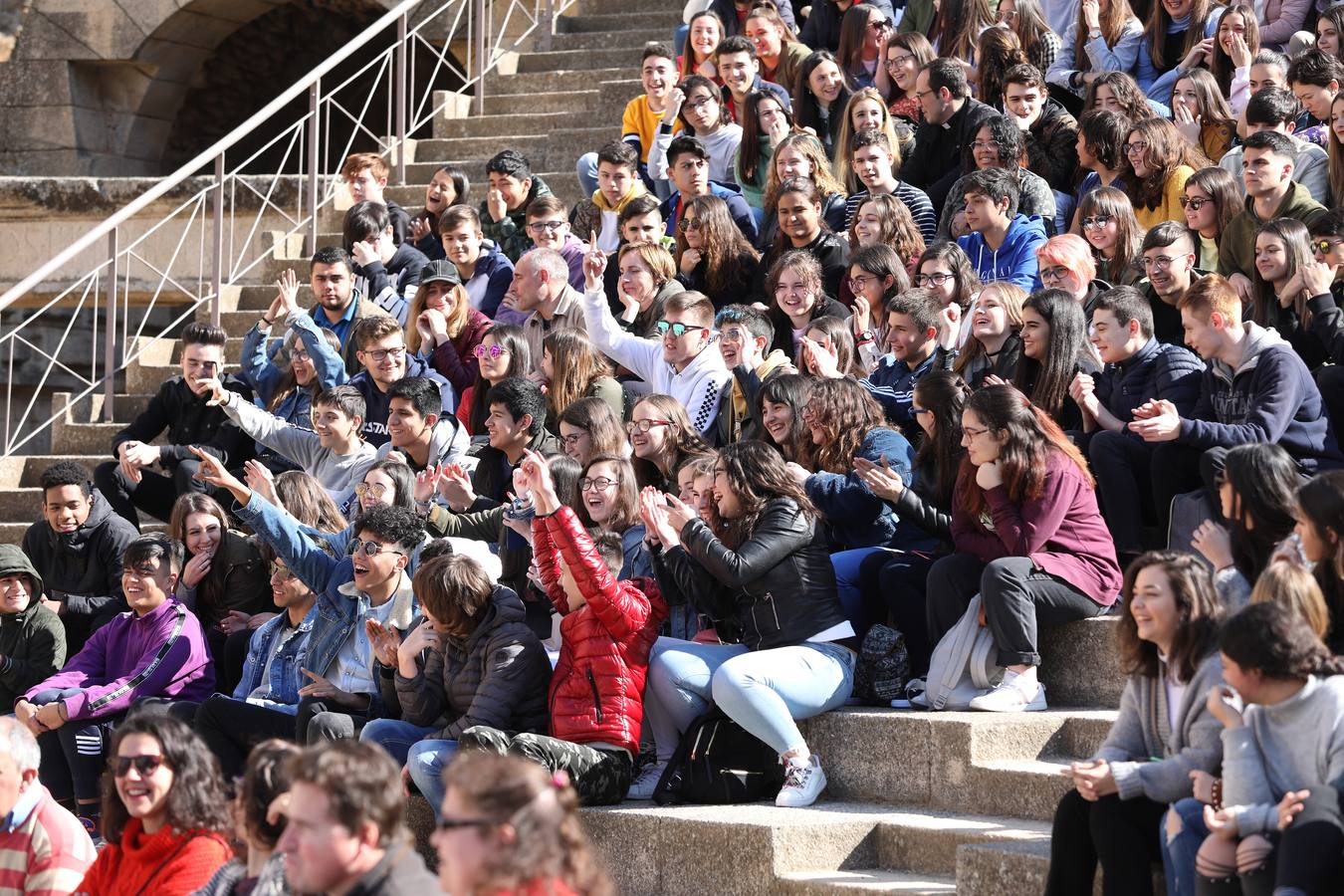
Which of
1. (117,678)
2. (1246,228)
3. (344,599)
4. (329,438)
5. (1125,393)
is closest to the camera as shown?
(1125,393)

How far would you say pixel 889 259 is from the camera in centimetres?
776

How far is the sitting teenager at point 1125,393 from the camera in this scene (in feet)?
20.4

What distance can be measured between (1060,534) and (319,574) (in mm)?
2688

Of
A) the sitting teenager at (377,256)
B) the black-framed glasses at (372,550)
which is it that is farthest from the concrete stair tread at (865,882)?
the sitting teenager at (377,256)

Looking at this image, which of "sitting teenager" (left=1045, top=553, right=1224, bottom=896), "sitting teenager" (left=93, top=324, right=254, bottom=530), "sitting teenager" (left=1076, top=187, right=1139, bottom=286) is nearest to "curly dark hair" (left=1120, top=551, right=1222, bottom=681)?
"sitting teenager" (left=1045, top=553, right=1224, bottom=896)

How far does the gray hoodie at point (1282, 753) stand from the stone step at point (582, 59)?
8.86 m

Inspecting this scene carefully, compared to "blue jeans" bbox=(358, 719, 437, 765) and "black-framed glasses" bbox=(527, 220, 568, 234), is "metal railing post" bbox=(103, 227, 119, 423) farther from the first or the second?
"blue jeans" bbox=(358, 719, 437, 765)

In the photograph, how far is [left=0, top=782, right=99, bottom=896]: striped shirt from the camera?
4.91 meters

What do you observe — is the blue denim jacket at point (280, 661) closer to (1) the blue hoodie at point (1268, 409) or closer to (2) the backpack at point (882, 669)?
(2) the backpack at point (882, 669)

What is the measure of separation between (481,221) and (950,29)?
2862 mm

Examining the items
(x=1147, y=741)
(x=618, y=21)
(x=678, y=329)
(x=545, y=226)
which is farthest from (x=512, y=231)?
(x=1147, y=741)

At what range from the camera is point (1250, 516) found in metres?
5.19

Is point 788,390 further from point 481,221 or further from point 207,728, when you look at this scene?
point 481,221

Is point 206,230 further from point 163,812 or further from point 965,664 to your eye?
point 163,812
